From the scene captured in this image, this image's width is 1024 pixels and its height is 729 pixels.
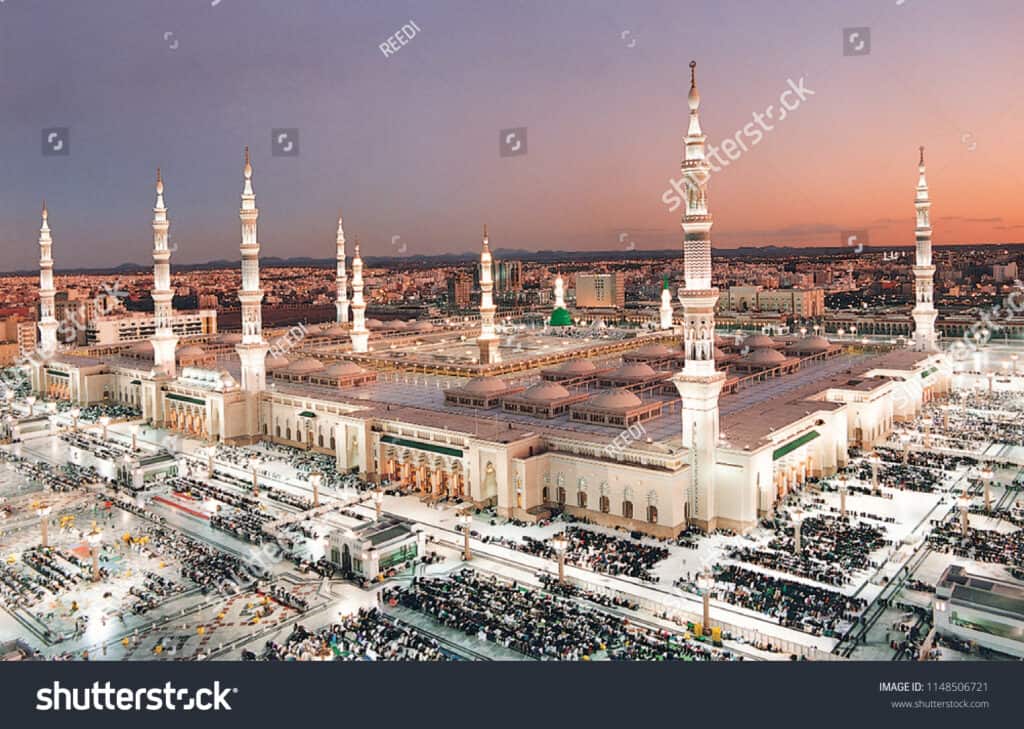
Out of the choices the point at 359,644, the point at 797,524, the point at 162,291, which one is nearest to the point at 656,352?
the point at 797,524

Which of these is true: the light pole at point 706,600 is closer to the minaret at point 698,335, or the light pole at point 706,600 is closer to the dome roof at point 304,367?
the minaret at point 698,335

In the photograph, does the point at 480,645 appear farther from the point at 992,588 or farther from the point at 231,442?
the point at 231,442

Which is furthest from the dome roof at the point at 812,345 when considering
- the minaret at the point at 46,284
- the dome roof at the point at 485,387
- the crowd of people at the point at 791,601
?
the minaret at the point at 46,284

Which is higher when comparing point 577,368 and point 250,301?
point 250,301

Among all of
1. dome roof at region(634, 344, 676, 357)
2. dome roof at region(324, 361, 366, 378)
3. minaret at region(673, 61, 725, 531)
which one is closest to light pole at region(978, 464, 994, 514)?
minaret at region(673, 61, 725, 531)

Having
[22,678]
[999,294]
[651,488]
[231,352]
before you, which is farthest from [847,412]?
[999,294]

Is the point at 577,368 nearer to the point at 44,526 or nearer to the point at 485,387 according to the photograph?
the point at 485,387
